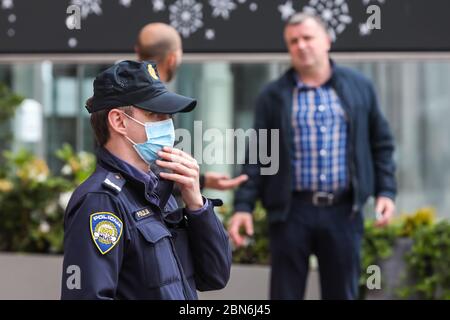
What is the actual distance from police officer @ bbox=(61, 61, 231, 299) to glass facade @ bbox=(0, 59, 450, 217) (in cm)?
581

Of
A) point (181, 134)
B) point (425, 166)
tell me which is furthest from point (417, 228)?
point (425, 166)

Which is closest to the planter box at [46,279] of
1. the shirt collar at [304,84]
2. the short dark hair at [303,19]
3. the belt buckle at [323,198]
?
the belt buckle at [323,198]

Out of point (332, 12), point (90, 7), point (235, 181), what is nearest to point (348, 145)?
point (235, 181)

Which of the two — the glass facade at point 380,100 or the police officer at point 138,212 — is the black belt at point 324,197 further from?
the glass facade at point 380,100

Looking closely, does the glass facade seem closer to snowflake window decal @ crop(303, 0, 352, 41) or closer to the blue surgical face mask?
snowflake window decal @ crop(303, 0, 352, 41)

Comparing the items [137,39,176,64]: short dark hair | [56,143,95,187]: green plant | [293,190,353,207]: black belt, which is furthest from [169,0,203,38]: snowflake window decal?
[56,143,95,187]: green plant

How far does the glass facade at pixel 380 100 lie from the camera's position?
333 inches

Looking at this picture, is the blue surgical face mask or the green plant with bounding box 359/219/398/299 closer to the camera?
the blue surgical face mask

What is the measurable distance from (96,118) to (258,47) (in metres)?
1.77

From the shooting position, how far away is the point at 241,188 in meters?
4.77

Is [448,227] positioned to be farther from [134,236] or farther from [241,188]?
[134,236]

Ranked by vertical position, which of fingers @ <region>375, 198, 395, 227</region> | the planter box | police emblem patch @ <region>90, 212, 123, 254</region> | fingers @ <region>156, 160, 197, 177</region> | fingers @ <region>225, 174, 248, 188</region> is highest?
fingers @ <region>156, 160, 197, 177</region>

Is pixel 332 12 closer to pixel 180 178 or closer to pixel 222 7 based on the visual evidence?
pixel 222 7

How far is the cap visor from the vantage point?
8.05 feet
